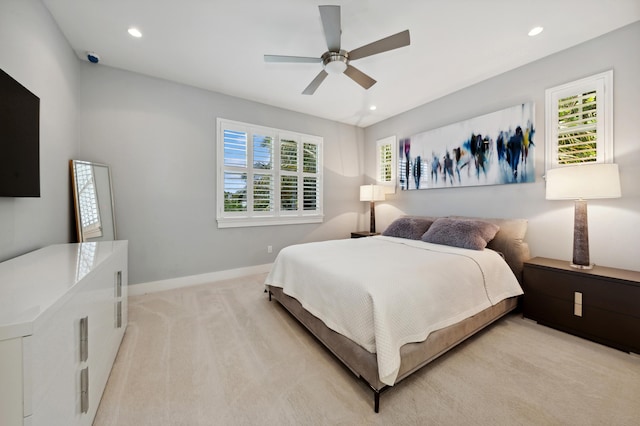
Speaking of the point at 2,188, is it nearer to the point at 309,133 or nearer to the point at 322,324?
the point at 322,324

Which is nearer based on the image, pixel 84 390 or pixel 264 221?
pixel 84 390

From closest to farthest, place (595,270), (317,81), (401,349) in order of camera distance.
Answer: (401,349)
(595,270)
(317,81)

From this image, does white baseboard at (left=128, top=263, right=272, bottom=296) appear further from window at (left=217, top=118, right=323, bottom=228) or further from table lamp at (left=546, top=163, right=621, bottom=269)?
table lamp at (left=546, top=163, right=621, bottom=269)

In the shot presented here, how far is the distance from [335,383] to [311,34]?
2919 mm

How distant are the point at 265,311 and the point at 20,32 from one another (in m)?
2.89

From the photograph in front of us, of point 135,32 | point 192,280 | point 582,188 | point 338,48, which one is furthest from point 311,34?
point 192,280

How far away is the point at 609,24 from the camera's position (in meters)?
2.22

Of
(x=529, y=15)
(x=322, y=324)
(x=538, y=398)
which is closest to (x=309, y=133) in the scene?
(x=529, y=15)

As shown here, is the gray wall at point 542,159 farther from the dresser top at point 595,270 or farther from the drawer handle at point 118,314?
the drawer handle at point 118,314

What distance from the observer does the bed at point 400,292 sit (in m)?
1.47

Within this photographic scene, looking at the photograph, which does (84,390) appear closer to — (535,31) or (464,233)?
(464,233)

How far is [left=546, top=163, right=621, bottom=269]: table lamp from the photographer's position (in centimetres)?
204

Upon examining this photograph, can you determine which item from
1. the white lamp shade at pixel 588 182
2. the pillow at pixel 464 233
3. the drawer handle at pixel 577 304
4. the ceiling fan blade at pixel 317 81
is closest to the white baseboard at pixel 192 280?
the pillow at pixel 464 233

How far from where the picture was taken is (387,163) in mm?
4645
